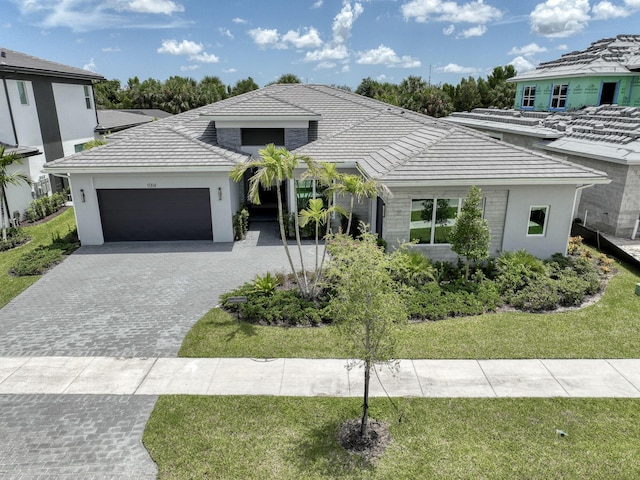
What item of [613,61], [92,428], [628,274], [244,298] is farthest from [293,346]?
[613,61]

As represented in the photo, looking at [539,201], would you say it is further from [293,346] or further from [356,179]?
[293,346]

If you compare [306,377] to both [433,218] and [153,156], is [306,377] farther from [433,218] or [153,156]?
[153,156]

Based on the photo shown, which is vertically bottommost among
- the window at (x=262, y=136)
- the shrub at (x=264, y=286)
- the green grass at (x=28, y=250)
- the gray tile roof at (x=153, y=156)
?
the green grass at (x=28, y=250)

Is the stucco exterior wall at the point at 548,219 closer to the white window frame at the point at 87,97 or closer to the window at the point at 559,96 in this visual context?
the window at the point at 559,96

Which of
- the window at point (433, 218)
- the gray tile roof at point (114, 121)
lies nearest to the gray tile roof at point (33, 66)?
the gray tile roof at point (114, 121)

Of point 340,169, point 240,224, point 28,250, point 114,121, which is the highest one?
point 114,121

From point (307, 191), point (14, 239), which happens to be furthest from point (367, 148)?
point (14, 239)
